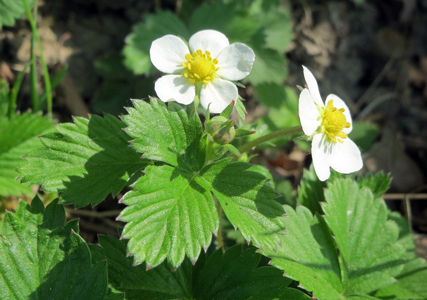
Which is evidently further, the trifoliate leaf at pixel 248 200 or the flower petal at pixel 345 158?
the flower petal at pixel 345 158

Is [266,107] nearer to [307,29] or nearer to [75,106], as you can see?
[307,29]

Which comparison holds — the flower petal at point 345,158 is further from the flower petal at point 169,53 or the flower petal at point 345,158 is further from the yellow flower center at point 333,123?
the flower petal at point 169,53

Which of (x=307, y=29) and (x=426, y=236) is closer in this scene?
(x=426, y=236)

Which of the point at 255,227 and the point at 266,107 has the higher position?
the point at 266,107

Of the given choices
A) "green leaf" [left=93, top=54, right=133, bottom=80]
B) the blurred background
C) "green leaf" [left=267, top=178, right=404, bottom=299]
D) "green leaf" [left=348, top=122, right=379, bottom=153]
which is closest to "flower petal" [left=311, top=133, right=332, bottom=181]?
"green leaf" [left=267, top=178, right=404, bottom=299]

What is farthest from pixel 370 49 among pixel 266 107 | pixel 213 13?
pixel 213 13

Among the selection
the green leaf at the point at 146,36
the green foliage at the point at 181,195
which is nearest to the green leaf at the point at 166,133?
the green foliage at the point at 181,195
